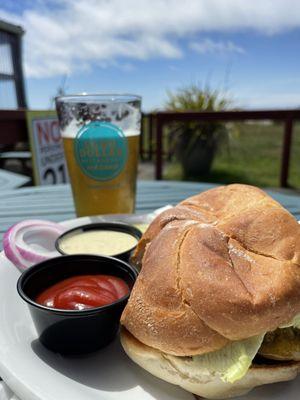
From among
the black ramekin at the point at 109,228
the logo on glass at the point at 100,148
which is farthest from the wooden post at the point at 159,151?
the black ramekin at the point at 109,228

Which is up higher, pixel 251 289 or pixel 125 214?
pixel 251 289

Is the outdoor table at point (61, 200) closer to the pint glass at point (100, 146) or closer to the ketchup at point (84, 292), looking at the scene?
the pint glass at point (100, 146)

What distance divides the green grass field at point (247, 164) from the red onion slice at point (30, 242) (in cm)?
599

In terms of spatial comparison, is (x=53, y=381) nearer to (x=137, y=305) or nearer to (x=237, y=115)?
(x=137, y=305)

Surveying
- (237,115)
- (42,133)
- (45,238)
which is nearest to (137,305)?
(45,238)

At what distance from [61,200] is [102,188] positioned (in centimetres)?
78

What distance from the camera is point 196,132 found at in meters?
8.73

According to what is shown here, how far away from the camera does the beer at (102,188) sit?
227 cm

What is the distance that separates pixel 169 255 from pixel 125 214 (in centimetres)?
126

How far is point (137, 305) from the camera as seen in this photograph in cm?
108

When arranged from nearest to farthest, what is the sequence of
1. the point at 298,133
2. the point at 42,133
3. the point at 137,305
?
the point at 137,305 < the point at 42,133 < the point at 298,133

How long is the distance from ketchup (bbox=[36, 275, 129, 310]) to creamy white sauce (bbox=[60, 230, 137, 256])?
363 mm

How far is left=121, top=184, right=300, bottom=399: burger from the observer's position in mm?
948

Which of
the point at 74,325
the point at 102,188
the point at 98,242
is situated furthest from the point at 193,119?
the point at 74,325
